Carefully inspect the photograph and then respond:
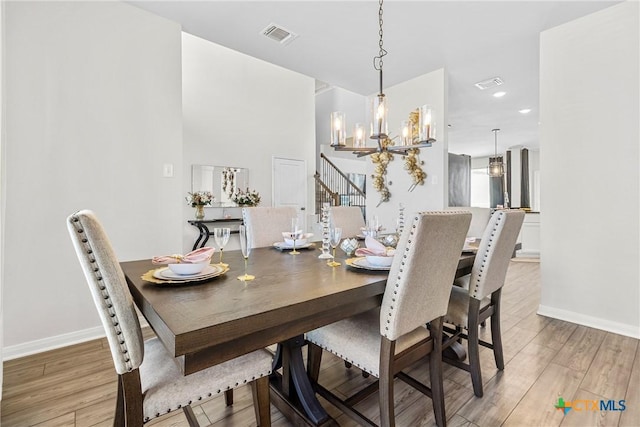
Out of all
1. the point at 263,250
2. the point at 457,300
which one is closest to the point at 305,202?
the point at 263,250

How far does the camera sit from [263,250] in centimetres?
210

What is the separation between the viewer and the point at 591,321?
2.65 meters

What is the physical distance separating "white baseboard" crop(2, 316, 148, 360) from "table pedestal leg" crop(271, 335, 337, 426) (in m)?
1.10

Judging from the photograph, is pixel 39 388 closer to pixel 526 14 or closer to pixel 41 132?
pixel 41 132

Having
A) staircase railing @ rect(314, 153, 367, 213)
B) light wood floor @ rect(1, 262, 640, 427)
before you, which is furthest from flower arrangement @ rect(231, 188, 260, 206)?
staircase railing @ rect(314, 153, 367, 213)

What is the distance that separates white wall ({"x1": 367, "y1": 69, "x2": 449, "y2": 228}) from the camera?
12.7 ft

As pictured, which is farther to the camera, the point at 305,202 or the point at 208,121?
the point at 305,202

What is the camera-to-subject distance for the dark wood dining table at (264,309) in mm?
837

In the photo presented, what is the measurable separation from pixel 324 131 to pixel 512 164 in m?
5.79

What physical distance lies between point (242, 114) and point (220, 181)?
1230mm

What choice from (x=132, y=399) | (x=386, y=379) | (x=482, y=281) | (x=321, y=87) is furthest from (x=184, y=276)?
(x=321, y=87)

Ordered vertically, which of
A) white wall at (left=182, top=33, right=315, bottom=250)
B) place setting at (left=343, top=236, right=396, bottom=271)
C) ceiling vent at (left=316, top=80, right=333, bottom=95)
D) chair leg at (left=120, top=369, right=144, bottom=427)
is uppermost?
ceiling vent at (left=316, top=80, right=333, bottom=95)

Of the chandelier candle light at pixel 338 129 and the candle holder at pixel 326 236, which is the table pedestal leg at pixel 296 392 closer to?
the candle holder at pixel 326 236

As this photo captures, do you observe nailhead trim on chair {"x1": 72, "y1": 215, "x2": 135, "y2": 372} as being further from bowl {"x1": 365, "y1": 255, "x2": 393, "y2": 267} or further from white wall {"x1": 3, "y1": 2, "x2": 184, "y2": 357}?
white wall {"x1": 3, "y1": 2, "x2": 184, "y2": 357}
